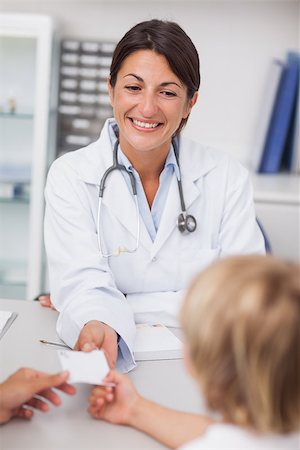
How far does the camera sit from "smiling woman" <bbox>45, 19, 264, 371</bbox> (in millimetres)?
1484

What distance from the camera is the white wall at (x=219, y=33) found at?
271cm

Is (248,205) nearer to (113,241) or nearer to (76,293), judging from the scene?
(113,241)

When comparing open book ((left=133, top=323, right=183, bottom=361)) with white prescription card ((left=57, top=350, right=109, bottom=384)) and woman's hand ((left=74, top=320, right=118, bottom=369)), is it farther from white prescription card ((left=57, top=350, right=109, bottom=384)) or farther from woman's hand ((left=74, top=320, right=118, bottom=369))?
white prescription card ((left=57, top=350, right=109, bottom=384))

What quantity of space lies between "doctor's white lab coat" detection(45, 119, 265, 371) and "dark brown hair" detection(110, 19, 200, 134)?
21 cm

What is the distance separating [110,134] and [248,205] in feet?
1.28

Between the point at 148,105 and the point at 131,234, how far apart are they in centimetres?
31

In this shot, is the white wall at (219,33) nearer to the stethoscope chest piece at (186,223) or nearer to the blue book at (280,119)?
the blue book at (280,119)

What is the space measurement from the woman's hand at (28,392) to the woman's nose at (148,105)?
0.72m

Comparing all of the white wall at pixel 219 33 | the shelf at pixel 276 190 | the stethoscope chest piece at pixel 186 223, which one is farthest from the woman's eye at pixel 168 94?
the white wall at pixel 219 33

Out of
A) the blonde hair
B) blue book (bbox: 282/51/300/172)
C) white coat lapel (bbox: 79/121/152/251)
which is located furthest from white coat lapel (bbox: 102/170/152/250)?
blue book (bbox: 282/51/300/172)

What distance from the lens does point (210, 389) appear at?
0.73m

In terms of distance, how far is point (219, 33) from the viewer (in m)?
2.74

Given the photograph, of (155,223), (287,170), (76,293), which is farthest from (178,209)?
(287,170)

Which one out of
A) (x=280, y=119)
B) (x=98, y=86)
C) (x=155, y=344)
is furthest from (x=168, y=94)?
(x=98, y=86)
